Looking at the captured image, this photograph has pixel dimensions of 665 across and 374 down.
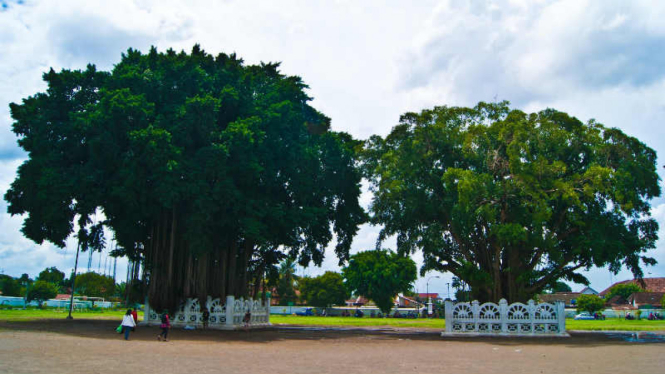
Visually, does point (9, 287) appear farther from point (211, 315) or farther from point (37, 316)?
point (211, 315)

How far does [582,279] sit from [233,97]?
21.3 m

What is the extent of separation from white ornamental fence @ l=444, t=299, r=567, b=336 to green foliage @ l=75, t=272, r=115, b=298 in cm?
7300

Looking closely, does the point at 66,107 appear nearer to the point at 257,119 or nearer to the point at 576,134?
the point at 257,119

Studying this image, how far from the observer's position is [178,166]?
22.2m

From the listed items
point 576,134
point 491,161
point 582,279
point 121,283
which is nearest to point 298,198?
point 491,161

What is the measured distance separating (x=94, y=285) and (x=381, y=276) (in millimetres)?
51717

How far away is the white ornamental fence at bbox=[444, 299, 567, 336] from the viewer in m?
24.0

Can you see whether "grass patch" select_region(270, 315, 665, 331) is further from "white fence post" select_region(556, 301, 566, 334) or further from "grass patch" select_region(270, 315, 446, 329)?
"white fence post" select_region(556, 301, 566, 334)

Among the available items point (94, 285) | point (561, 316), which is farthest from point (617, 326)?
point (94, 285)

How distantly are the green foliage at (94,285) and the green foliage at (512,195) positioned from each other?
7041cm

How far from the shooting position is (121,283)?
→ 89.9 metres

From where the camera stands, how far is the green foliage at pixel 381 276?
64500mm

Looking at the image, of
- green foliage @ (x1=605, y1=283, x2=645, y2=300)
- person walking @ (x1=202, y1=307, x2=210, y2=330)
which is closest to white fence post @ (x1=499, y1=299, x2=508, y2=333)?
person walking @ (x1=202, y1=307, x2=210, y2=330)

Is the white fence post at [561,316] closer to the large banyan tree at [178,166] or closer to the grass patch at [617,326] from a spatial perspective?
the grass patch at [617,326]
